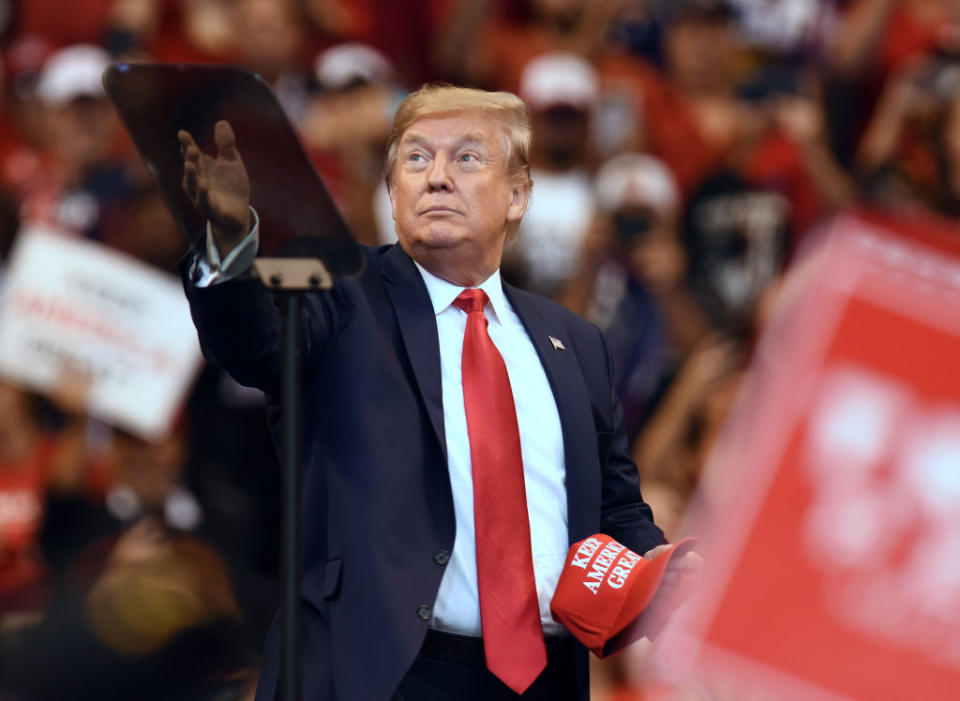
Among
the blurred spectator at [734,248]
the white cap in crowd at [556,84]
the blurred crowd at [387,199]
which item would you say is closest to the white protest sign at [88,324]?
the blurred crowd at [387,199]

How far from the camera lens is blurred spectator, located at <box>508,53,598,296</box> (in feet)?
14.7

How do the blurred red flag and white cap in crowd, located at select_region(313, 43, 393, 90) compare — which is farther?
white cap in crowd, located at select_region(313, 43, 393, 90)

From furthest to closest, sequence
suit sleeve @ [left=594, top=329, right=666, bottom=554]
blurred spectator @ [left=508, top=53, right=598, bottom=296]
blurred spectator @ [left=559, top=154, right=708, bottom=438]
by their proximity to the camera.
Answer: blurred spectator @ [left=508, top=53, right=598, bottom=296] < blurred spectator @ [left=559, top=154, right=708, bottom=438] < suit sleeve @ [left=594, top=329, right=666, bottom=554]

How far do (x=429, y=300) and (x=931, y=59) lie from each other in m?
3.28

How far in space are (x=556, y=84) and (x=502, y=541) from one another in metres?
3.10

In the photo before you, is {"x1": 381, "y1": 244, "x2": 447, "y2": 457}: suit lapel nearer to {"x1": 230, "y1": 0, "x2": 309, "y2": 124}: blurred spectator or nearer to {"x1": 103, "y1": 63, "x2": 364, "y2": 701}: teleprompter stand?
{"x1": 103, "y1": 63, "x2": 364, "y2": 701}: teleprompter stand

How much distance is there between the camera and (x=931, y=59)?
4.79 metres

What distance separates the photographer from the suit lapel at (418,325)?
192 cm

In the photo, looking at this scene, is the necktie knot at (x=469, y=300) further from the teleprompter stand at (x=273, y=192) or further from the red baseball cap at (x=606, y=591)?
the teleprompter stand at (x=273, y=192)

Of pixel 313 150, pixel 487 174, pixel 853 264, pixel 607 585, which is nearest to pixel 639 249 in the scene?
pixel 313 150

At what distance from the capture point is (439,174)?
204 cm

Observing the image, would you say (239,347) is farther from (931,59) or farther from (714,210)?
(931,59)

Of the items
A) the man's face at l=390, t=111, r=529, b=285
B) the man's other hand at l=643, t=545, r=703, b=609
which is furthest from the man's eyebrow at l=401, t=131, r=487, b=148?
the man's other hand at l=643, t=545, r=703, b=609

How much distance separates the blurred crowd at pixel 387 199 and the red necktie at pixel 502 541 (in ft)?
5.73
